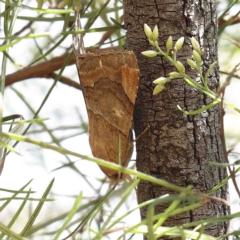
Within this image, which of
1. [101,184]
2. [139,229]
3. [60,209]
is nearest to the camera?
[139,229]

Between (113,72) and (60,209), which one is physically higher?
(113,72)

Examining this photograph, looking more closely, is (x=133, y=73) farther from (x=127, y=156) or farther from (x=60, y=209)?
(x=60, y=209)

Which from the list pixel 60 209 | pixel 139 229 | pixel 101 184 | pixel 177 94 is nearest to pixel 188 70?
pixel 177 94
